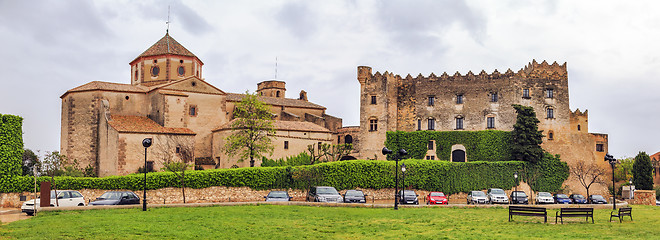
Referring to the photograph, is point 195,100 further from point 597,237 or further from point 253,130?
point 597,237

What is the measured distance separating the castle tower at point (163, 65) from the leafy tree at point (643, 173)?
4639 centimetres

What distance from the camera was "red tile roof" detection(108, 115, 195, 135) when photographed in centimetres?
5419

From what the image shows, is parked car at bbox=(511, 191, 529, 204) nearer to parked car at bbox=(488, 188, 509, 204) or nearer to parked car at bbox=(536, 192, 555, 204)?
parked car at bbox=(488, 188, 509, 204)

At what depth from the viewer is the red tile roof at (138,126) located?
178 ft

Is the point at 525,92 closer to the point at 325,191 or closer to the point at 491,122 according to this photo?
the point at 491,122

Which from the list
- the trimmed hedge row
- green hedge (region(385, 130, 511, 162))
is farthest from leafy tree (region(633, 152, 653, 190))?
green hedge (region(385, 130, 511, 162))

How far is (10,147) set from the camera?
41.1m

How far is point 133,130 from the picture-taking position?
2117 inches

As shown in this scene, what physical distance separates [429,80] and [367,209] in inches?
1392

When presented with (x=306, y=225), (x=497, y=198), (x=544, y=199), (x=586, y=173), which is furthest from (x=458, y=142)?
(x=306, y=225)

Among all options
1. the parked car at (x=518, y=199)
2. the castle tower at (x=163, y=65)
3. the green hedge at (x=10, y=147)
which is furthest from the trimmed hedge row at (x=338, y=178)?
the castle tower at (x=163, y=65)

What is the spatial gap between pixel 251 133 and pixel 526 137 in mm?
25943

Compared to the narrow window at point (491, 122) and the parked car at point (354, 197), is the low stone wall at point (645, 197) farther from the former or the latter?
the narrow window at point (491, 122)

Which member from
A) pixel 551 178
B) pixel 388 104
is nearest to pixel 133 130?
pixel 388 104
